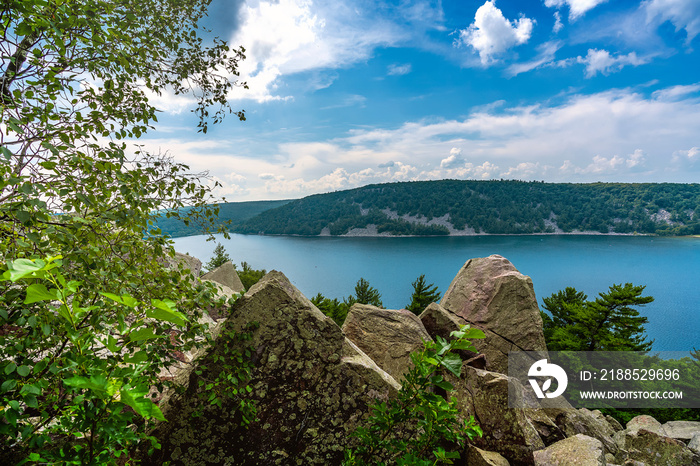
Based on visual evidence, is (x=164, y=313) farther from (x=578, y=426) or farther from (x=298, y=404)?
(x=578, y=426)

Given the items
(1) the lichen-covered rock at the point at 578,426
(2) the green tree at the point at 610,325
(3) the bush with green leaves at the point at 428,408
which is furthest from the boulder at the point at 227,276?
(2) the green tree at the point at 610,325

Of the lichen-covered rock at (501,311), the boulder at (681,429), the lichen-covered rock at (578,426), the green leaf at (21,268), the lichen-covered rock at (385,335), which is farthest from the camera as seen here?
the lichen-covered rock at (501,311)

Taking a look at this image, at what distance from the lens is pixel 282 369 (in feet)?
13.8

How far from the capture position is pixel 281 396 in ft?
13.5

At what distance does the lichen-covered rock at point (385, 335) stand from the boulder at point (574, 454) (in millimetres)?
2742

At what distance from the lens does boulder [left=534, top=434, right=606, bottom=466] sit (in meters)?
4.47

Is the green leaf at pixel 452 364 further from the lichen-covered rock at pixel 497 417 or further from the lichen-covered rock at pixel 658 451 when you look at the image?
the lichen-covered rock at pixel 658 451

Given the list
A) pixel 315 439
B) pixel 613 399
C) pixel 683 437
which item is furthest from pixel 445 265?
pixel 315 439

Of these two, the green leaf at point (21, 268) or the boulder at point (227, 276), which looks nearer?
the green leaf at point (21, 268)

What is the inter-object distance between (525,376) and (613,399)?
1254 centimetres

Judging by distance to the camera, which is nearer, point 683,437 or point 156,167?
point 156,167

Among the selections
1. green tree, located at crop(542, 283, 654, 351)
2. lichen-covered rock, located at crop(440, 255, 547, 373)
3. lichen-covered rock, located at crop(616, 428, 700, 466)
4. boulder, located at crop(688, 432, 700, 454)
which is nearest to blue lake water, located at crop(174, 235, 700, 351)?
green tree, located at crop(542, 283, 654, 351)

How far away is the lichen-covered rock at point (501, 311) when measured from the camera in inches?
444

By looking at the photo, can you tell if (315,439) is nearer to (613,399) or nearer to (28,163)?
(28,163)
